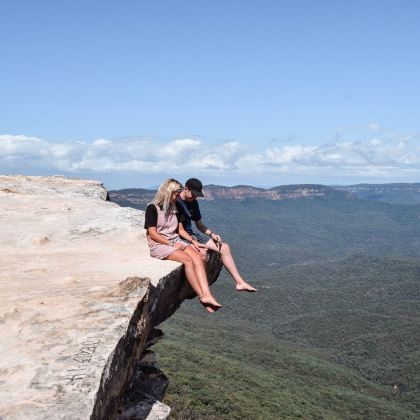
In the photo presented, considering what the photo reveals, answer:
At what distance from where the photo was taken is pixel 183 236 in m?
12.7

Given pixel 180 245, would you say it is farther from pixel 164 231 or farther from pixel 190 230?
pixel 190 230

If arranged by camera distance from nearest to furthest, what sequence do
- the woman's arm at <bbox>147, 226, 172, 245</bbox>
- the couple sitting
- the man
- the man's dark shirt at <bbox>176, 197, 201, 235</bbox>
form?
the couple sitting
the woman's arm at <bbox>147, 226, 172, 245</bbox>
the man
the man's dark shirt at <bbox>176, 197, 201, 235</bbox>

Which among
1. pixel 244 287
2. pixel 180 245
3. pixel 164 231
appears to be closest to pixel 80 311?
pixel 180 245

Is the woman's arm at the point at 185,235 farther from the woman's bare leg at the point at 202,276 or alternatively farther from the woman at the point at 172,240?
the woman's bare leg at the point at 202,276

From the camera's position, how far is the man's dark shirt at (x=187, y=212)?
12940 millimetres

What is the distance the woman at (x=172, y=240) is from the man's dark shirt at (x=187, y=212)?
411 mm

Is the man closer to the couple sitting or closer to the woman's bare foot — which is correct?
the couple sitting

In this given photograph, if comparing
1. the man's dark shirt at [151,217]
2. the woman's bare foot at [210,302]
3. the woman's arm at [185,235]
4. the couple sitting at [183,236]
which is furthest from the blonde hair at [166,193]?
the woman's bare foot at [210,302]

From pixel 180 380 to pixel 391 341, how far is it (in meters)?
97.9

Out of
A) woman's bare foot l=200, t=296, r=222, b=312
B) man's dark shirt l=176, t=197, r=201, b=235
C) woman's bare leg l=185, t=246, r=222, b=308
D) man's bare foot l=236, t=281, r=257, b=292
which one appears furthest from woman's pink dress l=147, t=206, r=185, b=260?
man's bare foot l=236, t=281, r=257, b=292

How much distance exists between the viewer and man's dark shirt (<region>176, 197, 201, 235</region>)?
12.9 meters

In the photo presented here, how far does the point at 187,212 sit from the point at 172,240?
57.4 inches

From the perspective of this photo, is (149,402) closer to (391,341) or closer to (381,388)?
(381,388)

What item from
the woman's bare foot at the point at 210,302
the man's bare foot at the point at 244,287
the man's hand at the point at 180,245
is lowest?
the man's bare foot at the point at 244,287
